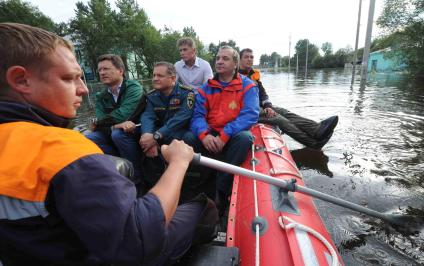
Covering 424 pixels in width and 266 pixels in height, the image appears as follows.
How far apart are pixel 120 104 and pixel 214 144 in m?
1.63

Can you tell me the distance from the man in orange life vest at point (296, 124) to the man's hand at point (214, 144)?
6.66 feet

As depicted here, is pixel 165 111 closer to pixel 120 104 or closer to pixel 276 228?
pixel 120 104

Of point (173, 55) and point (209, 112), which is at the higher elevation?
point (173, 55)

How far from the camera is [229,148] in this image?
3.03m

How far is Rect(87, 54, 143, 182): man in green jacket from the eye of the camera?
3.38 metres

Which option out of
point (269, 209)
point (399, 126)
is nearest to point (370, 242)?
point (269, 209)

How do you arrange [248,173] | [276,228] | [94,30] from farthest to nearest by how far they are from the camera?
[94,30], [248,173], [276,228]

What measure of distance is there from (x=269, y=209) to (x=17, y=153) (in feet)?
5.45

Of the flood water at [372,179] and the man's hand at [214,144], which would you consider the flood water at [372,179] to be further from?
the man's hand at [214,144]

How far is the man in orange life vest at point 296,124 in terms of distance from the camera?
16.2 ft

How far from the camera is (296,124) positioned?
5.20 meters

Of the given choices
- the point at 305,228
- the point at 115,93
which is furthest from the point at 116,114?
the point at 305,228

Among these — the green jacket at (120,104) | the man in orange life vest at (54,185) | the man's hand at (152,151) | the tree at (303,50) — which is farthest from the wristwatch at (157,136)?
the tree at (303,50)

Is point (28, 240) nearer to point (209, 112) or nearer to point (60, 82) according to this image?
point (60, 82)
